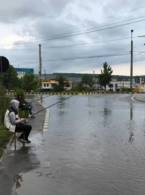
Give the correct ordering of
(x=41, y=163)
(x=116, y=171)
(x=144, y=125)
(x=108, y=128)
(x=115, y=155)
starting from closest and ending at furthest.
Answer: (x=116, y=171)
(x=41, y=163)
(x=115, y=155)
(x=108, y=128)
(x=144, y=125)

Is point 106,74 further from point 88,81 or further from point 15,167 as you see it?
point 15,167

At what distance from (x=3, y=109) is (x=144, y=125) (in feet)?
18.5

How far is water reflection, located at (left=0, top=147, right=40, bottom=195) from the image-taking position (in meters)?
8.61

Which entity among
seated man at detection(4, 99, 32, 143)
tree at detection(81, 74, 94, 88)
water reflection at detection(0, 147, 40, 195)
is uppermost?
seated man at detection(4, 99, 32, 143)

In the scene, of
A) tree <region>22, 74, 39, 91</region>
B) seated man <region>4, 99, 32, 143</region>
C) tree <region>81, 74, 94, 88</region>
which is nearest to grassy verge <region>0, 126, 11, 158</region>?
seated man <region>4, 99, 32, 143</region>

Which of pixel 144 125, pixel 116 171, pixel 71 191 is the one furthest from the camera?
pixel 144 125

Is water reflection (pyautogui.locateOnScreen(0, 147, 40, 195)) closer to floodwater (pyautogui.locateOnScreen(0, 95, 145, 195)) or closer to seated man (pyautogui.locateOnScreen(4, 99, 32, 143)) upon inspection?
floodwater (pyautogui.locateOnScreen(0, 95, 145, 195))

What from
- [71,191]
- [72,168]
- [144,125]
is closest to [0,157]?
[72,168]

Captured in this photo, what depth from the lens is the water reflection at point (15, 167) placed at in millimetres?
8608

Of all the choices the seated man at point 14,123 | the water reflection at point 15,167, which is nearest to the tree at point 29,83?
the seated man at point 14,123

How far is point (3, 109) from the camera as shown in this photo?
19.6 meters

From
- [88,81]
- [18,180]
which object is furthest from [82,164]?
[88,81]

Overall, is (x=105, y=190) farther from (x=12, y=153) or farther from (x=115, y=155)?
(x=12, y=153)

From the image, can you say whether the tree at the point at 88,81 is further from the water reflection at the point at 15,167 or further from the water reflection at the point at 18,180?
the water reflection at the point at 18,180
